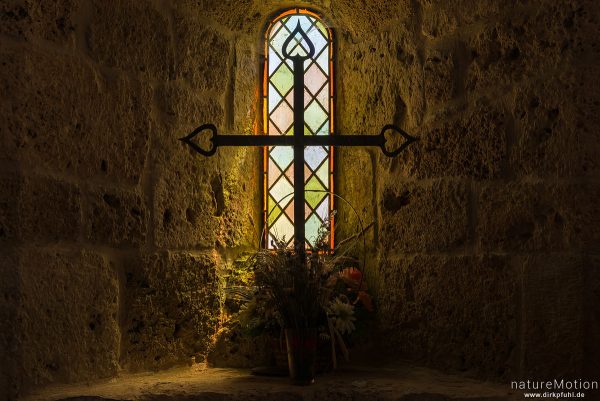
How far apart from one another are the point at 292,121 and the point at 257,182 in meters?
0.28

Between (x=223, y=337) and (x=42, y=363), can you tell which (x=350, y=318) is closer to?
(x=223, y=337)

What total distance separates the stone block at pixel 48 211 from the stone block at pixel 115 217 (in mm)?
56

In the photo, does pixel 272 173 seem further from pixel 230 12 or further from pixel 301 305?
pixel 301 305

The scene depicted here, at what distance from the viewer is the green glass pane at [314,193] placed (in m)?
3.09

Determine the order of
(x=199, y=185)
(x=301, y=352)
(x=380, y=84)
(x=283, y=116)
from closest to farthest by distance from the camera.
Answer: (x=301, y=352)
(x=199, y=185)
(x=380, y=84)
(x=283, y=116)

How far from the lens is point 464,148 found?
250 centimetres

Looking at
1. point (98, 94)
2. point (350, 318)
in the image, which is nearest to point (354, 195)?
point (350, 318)

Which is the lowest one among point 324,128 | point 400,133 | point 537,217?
point 537,217

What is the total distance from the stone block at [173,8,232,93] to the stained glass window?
25cm

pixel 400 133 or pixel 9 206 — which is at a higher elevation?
pixel 400 133

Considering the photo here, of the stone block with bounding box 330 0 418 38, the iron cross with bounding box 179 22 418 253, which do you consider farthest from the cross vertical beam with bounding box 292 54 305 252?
the stone block with bounding box 330 0 418 38

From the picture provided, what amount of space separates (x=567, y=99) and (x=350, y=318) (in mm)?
944

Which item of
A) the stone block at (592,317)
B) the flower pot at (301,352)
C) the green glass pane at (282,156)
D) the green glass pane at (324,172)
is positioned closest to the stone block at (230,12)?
the green glass pane at (282,156)

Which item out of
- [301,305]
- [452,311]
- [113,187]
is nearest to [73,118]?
[113,187]
